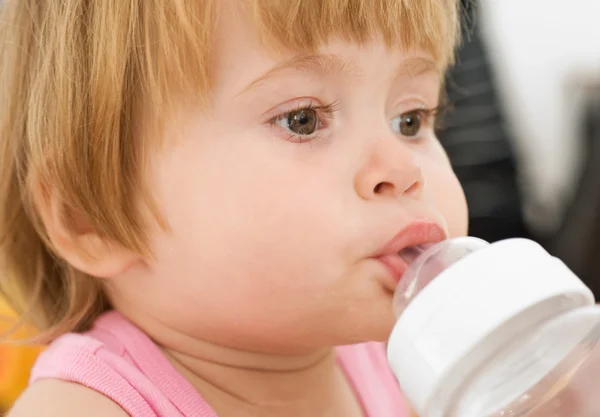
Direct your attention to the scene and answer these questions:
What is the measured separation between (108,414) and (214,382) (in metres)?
0.11

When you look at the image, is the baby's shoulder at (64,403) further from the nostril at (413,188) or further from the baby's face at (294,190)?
the nostril at (413,188)

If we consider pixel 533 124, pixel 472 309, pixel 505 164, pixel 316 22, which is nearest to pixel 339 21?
pixel 316 22

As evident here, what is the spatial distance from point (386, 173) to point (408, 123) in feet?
0.33

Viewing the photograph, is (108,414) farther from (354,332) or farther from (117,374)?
(354,332)

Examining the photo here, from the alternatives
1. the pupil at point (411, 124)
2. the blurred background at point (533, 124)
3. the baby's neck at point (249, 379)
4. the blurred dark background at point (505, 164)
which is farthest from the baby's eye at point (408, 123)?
the blurred dark background at point (505, 164)

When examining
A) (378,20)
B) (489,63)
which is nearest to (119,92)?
(378,20)

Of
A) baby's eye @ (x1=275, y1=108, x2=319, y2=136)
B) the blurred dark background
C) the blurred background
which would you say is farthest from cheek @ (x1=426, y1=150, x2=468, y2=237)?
the blurred dark background

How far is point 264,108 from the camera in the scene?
23.0 inches

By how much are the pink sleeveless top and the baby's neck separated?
18mm

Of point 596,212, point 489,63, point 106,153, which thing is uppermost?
point 106,153

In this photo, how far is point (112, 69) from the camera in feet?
1.91

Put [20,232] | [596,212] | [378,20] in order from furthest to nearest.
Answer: [596,212]
[20,232]
[378,20]

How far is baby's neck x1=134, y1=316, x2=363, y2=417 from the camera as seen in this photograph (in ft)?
2.19

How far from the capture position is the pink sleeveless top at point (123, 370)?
612mm
